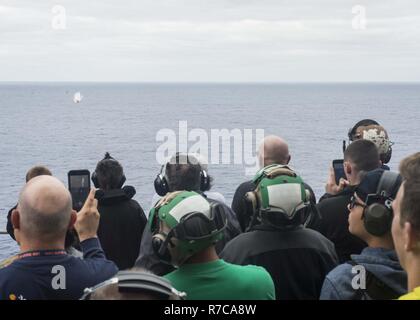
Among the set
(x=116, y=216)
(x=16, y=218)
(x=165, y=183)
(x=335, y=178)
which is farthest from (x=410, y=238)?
(x=116, y=216)

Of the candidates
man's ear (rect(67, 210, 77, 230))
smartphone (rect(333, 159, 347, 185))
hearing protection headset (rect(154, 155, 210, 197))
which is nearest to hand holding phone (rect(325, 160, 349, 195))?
smartphone (rect(333, 159, 347, 185))

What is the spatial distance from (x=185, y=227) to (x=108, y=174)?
276 centimetres

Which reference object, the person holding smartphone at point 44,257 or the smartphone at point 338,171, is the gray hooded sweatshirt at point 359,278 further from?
the smartphone at point 338,171

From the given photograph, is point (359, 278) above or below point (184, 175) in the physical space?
below

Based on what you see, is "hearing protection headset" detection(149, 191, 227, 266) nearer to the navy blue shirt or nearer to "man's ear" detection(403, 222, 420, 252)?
the navy blue shirt

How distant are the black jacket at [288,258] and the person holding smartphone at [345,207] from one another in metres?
0.89

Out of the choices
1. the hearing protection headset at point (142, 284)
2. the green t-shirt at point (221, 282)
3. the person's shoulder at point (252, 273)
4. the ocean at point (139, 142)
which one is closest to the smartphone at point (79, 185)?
the green t-shirt at point (221, 282)

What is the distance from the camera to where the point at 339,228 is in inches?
220

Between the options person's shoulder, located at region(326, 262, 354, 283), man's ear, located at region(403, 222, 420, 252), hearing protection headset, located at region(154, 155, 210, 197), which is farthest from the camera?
hearing protection headset, located at region(154, 155, 210, 197)

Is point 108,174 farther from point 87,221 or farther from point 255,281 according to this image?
point 255,281

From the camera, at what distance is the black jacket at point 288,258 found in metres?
4.52

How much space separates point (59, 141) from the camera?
79.8 m

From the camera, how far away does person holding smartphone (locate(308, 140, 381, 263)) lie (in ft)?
18.4

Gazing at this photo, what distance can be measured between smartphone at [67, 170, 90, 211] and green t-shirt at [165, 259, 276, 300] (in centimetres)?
247
